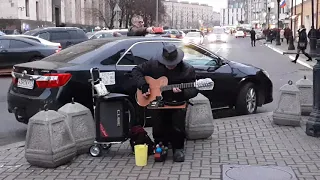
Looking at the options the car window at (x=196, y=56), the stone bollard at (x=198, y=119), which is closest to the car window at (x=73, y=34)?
the car window at (x=196, y=56)

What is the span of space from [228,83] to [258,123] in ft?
3.17

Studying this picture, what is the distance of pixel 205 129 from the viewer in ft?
22.0

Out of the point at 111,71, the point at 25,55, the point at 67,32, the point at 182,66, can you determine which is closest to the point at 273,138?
the point at 182,66

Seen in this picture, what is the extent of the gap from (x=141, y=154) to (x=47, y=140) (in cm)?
111

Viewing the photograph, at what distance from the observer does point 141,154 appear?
559 centimetres

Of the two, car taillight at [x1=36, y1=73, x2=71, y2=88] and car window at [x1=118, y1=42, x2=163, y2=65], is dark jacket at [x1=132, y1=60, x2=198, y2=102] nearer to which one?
car taillight at [x1=36, y1=73, x2=71, y2=88]

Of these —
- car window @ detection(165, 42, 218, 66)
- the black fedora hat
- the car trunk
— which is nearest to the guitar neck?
the black fedora hat

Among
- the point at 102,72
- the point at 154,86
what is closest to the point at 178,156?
the point at 154,86

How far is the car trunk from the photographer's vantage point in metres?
6.73

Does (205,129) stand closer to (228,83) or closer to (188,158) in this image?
(188,158)

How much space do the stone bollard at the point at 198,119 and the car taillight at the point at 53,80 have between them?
181 centimetres

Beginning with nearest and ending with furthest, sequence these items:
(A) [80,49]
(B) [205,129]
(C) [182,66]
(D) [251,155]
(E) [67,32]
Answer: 1. (C) [182,66]
2. (D) [251,155]
3. (B) [205,129]
4. (A) [80,49]
5. (E) [67,32]

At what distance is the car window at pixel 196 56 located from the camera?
8211 millimetres

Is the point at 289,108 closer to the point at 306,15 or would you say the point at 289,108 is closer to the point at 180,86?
the point at 180,86
